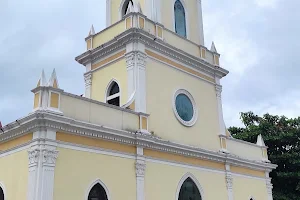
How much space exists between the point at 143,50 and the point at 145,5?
312 centimetres

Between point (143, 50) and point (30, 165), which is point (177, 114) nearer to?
point (143, 50)

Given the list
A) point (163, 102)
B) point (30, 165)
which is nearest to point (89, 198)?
point (30, 165)

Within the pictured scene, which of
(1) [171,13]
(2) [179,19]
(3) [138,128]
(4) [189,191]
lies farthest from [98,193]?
(2) [179,19]

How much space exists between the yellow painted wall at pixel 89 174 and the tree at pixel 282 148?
14861 mm

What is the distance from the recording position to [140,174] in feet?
45.3

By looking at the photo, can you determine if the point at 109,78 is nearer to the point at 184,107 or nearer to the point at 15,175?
the point at 184,107

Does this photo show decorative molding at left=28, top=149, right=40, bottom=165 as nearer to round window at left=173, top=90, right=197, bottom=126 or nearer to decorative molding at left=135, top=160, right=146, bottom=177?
decorative molding at left=135, top=160, right=146, bottom=177

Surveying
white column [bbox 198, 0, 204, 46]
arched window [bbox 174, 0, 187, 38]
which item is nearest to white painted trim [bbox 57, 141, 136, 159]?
arched window [bbox 174, 0, 187, 38]

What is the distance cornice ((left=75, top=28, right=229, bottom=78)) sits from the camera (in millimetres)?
15727

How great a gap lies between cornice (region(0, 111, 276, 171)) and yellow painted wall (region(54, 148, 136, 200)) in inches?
25.5

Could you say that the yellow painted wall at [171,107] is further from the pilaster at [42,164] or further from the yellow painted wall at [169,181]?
the pilaster at [42,164]

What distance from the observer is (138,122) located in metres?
14.5

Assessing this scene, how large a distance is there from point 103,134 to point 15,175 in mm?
2962

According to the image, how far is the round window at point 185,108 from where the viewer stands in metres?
16.7
